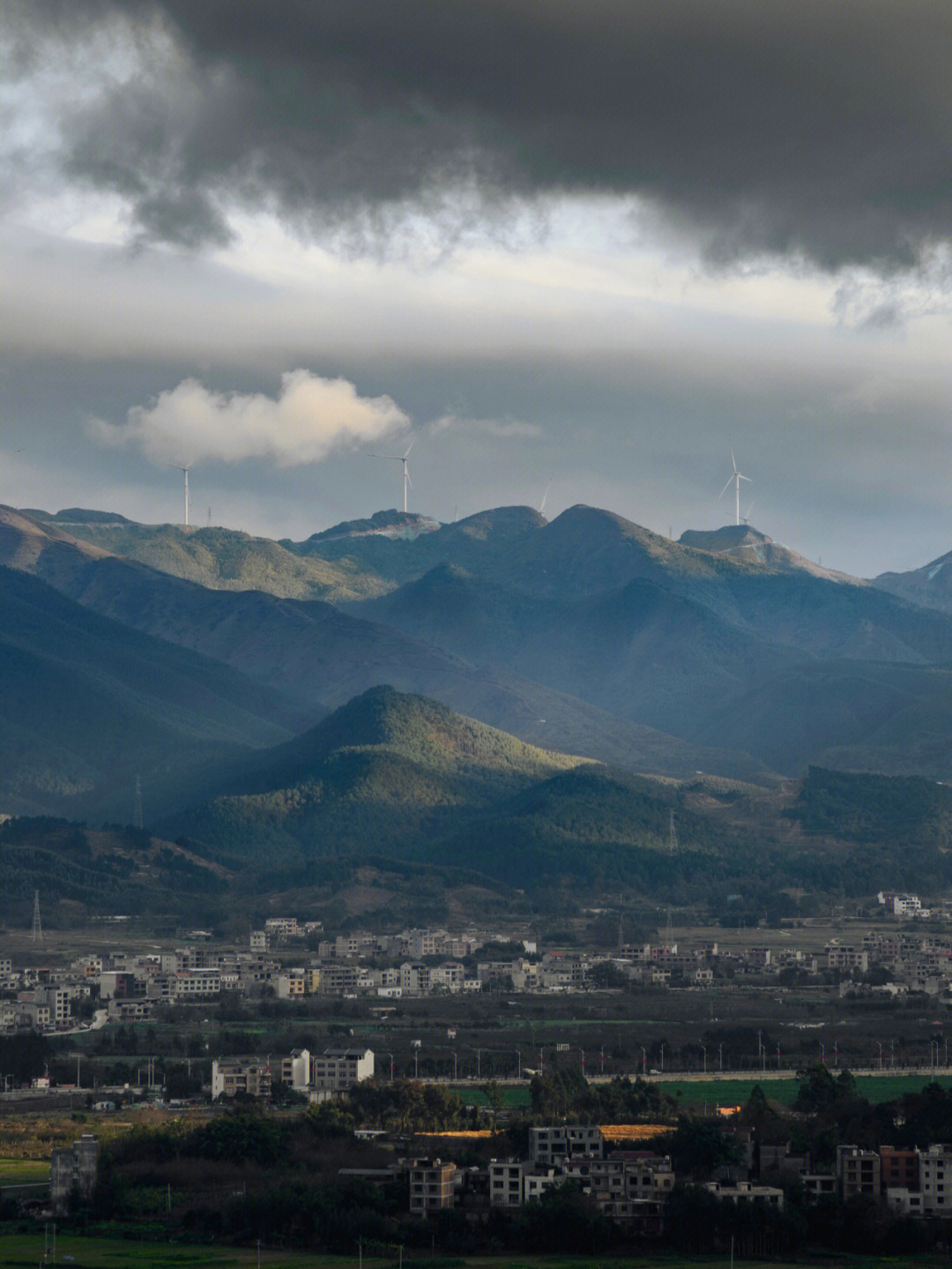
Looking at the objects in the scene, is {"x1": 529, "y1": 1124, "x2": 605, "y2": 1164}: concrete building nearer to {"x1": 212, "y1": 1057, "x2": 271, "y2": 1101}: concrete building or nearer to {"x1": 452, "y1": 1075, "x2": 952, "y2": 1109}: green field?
{"x1": 452, "y1": 1075, "x2": 952, "y2": 1109}: green field

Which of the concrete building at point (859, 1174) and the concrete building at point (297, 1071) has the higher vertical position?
the concrete building at point (297, 1071)

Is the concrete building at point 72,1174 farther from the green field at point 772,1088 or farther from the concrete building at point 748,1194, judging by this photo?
the green field at point 772,1088

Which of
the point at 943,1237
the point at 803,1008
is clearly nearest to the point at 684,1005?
the point at 803,1008

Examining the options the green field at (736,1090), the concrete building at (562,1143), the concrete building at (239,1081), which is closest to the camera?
the concrete building at (562,1143)

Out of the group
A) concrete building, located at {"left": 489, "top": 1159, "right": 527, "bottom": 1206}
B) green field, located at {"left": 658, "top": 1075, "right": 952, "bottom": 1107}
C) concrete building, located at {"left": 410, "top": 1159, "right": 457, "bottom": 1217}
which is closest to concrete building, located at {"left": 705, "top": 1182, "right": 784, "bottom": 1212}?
concrete building, located at {"left": 489, "top": 1159, "right": 527, "bottom": 1206}

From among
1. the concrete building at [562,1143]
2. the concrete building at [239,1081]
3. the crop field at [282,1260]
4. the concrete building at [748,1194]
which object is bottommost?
the crop field at [282,1260]

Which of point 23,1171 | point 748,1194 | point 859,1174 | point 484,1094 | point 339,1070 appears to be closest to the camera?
point 748,1194

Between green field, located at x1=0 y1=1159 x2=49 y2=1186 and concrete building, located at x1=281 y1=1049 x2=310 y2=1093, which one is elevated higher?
concrete building, located at x1=281 y1=1049 x2=310 y2=1093

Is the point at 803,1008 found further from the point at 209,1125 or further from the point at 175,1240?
the point at 175,1240

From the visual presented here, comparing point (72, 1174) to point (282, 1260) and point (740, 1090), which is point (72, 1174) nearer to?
point (282, 1260)

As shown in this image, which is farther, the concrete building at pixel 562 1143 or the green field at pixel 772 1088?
the green field at pixel 772 1088

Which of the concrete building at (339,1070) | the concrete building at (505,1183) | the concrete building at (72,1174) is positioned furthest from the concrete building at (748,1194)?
the concrete building at (339,1070)

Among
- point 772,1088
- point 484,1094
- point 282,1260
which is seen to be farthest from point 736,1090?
point 282,1260
